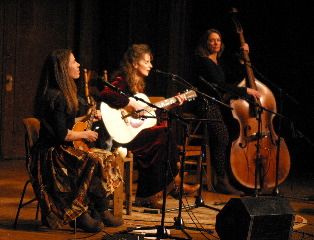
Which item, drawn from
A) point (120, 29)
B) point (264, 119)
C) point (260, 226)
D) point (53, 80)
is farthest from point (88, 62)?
point (260, 226)

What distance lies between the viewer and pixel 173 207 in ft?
18.7

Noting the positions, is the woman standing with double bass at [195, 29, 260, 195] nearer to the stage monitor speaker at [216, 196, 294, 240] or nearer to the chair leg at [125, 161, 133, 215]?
the chair leg at [125, 161, 133, 215]

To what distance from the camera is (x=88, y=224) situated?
460cm

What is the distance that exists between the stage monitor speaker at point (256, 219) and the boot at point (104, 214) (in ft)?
3.05

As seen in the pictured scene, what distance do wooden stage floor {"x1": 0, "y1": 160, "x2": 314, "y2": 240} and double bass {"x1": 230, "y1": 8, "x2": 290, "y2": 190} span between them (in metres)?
0.34

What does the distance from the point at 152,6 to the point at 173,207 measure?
3342 millimetres

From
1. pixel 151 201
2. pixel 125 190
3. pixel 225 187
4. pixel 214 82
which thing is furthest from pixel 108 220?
pixel 225 187

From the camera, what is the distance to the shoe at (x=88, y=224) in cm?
460

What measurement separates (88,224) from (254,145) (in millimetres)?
1929

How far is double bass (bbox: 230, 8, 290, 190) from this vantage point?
5855mm

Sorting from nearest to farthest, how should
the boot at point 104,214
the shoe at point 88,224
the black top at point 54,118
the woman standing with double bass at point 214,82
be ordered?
the black top at point 54,118 < the shoe at point 88,224 < the boot at point 104,214 < the woman standing with double bass at point 214,82

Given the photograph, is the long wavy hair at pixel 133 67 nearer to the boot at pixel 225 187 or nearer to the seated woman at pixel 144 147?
the seated woman at pixel 144 147

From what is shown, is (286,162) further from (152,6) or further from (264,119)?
(152,6)

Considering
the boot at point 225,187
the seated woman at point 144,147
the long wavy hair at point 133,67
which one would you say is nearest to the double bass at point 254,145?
the boot at point 225,187
